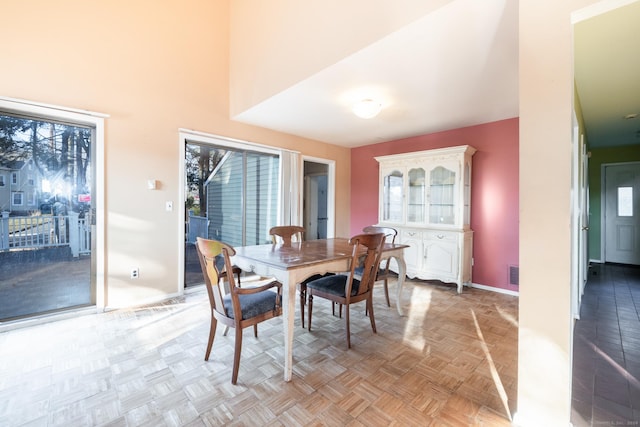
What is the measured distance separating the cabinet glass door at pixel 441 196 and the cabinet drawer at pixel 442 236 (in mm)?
204

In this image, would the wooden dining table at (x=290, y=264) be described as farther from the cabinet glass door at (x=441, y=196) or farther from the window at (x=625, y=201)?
the window at (x=625, y=201)

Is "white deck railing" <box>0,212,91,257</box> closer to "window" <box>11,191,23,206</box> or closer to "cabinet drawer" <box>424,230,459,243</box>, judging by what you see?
"window" <box>11,191,23,206</box>

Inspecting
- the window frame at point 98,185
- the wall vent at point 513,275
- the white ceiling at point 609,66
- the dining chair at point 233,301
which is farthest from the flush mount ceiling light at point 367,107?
the wall vent at point 513,275

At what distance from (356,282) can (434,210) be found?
7.13ft

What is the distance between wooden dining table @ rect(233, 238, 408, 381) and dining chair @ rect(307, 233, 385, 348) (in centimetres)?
11

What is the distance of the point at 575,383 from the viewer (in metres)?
1.85

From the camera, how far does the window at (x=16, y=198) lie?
2.61 meters

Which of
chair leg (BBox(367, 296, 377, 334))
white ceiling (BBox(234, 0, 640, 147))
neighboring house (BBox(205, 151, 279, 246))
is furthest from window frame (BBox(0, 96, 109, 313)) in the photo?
chair leg (BBox(367, 296, 377, 334))

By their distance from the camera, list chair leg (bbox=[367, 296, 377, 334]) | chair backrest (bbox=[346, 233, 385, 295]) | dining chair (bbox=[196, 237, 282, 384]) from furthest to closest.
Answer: chair leg (bbox=[367, 296, 377, 334]) < chair backrest (bbox=[346, 233, 385, 295]) < dining chair (bbox=[196, 237, 282, 384])

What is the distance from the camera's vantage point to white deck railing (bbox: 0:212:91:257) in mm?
2596

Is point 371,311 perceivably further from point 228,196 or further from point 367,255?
point 228,196

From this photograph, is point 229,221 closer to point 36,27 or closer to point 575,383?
point 36,27

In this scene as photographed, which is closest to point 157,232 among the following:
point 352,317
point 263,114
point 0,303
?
point 0,303

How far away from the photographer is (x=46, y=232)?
2777 mm
